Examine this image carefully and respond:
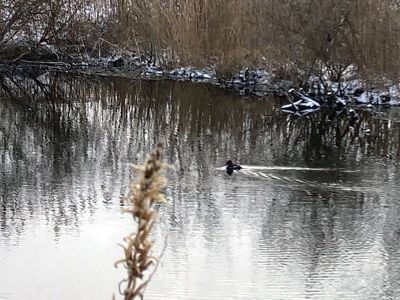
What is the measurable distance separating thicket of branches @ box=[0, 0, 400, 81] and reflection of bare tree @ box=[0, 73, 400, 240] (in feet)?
6.16

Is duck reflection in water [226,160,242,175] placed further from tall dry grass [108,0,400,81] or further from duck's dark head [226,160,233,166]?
tall dry grass [108,0,400,81]

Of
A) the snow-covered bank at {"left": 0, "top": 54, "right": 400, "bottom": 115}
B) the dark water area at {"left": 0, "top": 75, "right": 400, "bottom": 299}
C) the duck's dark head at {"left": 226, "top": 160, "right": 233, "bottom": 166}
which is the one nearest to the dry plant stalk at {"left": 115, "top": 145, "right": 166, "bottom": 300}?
the dark water area at {"left": 0, "top": 75, "right": 400, "bottom": 299}

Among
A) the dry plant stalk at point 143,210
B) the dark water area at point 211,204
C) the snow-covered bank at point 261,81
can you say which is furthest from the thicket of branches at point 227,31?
the dry plant stalk at point 143,210

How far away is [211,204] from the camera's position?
943cm

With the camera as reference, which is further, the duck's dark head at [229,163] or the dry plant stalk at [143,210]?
the duck's dark head at [229,163]

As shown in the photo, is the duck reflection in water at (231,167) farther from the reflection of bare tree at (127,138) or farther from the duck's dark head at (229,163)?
the reflection of bare tree at (127,138)

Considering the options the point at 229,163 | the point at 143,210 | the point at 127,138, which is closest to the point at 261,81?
the point at 127,138

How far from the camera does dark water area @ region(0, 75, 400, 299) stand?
7078 millimetres

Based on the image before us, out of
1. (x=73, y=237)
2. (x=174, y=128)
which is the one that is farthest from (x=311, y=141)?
(x=73, y=237)

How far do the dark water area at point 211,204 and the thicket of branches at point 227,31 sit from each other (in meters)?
3.05

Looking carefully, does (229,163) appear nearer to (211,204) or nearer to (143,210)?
(211,204)

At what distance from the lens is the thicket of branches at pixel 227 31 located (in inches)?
743

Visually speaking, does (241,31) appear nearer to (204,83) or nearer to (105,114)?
(204,83)

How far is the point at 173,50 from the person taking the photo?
76.7 ft
